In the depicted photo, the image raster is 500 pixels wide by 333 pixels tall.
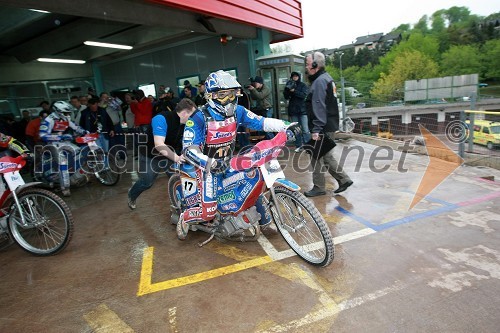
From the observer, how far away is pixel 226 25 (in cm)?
996

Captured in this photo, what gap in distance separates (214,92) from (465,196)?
4.26 metres

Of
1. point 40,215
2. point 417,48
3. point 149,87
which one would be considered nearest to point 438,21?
point 417,48

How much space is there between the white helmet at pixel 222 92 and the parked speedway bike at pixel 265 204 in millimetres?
579

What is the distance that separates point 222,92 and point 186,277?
2053 millimetres

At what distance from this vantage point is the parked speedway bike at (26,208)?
3814mm

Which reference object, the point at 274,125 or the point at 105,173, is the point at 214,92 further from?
the point at 105,173

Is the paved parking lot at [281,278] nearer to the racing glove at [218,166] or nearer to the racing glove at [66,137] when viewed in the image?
the racing glove at [218,166]

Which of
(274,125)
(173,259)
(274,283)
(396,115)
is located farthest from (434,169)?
(396,115)

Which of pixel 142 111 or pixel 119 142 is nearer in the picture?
pixel 142 111

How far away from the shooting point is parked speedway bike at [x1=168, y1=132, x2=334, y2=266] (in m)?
3.01

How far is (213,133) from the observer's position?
3406 mm

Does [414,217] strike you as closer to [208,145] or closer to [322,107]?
[322,107]

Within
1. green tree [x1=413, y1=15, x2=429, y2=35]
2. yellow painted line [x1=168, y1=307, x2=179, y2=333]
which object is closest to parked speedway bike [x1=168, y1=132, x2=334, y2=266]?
yellow painted line [x1=168, y1=307, x2=179, y2=333]

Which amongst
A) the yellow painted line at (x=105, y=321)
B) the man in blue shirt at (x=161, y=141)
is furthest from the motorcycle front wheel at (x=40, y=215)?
the yellow painted line at (x=105, y=321)
